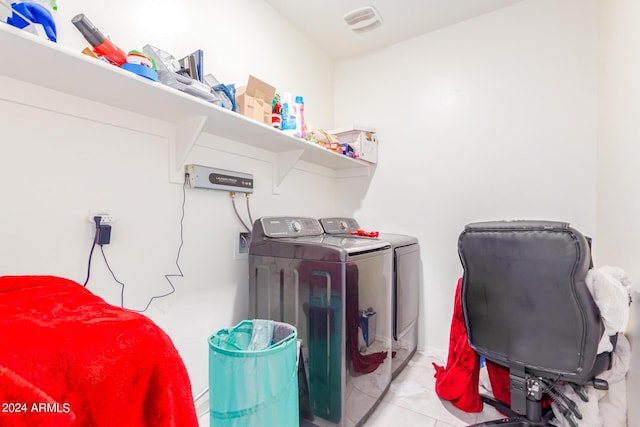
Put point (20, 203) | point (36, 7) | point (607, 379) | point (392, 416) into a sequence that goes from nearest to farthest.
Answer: point (36, 7)
point (20, 203)
point (607, 379)
point (392, 416)

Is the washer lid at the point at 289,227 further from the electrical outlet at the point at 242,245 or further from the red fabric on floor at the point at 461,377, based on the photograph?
the red fabric on floor at the point at 461,377

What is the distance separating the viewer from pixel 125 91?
1.12m

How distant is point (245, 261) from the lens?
1.85m

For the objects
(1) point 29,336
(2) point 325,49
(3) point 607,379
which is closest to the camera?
(1) point 29,336

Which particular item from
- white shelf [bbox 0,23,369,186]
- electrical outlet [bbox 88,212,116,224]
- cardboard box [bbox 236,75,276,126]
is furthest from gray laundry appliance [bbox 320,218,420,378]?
electrical outlet [bbox 88,212,116,224]

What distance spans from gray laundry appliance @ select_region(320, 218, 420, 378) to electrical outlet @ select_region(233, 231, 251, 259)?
1.92ft

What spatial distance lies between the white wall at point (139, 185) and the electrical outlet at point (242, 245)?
0.13 feet

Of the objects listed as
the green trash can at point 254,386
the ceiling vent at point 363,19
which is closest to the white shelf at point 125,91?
the green trash can at point 254,386

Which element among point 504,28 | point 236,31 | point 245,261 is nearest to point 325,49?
point 236,31

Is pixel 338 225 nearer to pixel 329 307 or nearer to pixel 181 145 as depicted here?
pixel 329 307

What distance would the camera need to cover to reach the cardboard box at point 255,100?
1535 millimetres

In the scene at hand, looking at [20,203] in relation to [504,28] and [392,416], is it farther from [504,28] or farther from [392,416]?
[504,28]

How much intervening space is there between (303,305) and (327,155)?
1145 millimetres

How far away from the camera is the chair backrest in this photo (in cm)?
114
